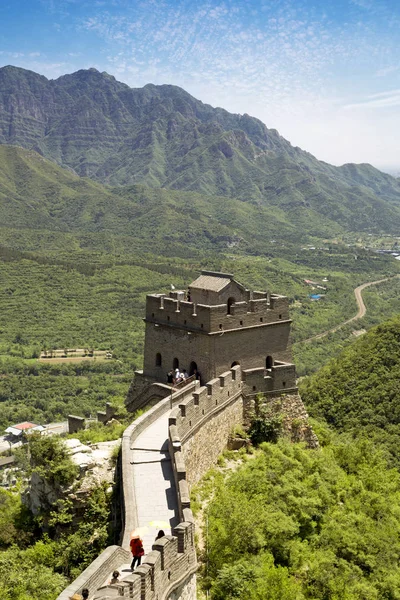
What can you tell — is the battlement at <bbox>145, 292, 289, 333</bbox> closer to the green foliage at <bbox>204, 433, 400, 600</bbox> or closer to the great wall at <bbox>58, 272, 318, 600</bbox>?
the great wall at <bbox>58, 272, 318, 600</bbox>

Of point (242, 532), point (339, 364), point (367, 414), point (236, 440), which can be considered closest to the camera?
point (242, 532)

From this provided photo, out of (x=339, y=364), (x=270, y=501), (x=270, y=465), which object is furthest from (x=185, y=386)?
(x=339, y=364)

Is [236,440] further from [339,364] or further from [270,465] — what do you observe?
[339,364]

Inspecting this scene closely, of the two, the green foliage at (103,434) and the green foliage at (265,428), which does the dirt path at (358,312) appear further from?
the green foliage at (103,434)

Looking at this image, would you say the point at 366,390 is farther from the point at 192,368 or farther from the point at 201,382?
the point at 201,382

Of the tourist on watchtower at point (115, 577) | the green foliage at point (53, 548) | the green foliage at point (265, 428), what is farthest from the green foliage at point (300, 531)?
the tourist on watchtower at point (115, 577)

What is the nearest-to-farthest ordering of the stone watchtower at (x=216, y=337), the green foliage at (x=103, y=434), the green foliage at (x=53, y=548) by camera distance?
the green foliage at (x=53, y=548) < the green foliage at (x=103, y=434) < the stone watchtower at (x=216, y=337)

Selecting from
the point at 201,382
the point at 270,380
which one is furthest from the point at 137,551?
the point at 270,380
